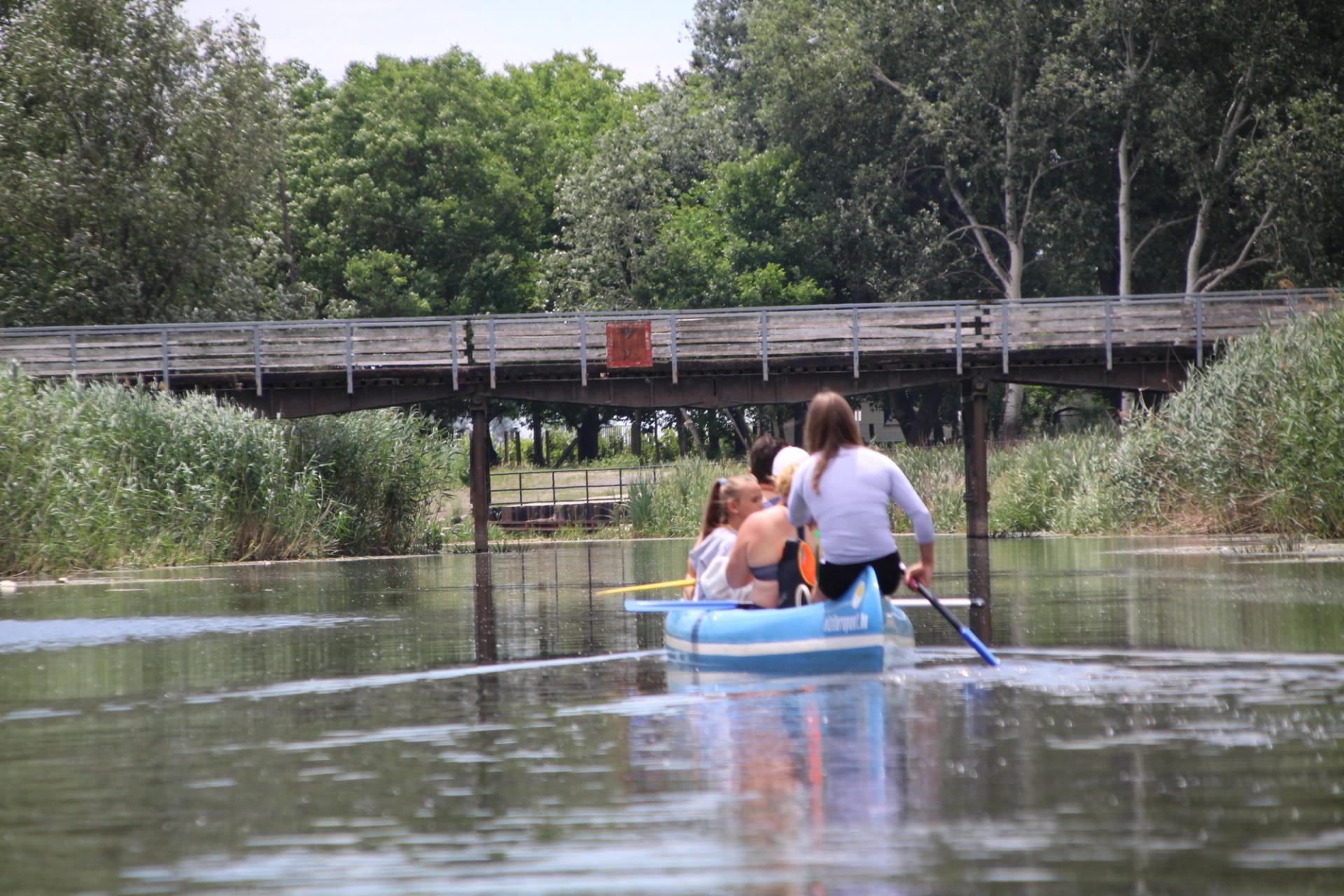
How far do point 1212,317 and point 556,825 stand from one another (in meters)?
29.1

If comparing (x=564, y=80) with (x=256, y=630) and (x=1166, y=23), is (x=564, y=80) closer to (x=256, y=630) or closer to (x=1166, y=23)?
(x=1166, y=23)

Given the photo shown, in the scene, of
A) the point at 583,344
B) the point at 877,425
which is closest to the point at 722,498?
the point at 583,344

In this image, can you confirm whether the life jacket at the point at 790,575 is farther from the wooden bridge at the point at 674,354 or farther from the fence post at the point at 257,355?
the fence post at the point at 257,355

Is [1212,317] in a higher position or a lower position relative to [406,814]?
higher

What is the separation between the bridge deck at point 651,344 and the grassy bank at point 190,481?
1039 mm

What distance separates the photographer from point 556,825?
549 centimetres

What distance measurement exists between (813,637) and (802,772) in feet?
10.5

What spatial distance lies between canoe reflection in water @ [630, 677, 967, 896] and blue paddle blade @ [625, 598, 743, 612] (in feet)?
5.11

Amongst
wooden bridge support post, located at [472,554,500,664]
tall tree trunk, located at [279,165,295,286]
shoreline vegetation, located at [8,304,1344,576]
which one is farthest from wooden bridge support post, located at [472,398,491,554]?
tall tree trunk, located at [279,165,295,286]

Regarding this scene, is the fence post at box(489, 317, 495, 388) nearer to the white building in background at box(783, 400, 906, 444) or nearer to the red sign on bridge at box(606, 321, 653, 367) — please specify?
the red sign on bridge at box(606, 321, 653, 367)

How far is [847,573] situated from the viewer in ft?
31.0

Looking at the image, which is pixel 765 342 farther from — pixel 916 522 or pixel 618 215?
pixel 916 522

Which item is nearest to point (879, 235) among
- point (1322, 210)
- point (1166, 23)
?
point (1166, 23)

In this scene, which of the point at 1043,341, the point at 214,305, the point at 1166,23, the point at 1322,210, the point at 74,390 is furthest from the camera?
the point at 1166,23
